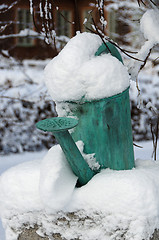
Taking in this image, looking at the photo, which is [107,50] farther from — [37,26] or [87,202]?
[37,26]

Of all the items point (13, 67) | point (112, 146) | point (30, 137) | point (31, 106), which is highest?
point (112, 146)

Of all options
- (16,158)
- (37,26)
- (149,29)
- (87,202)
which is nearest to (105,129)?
(87,202)

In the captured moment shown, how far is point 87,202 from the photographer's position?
5.04ft

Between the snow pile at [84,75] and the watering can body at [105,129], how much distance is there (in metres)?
0.05

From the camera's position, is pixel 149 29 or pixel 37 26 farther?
pixel 37 26

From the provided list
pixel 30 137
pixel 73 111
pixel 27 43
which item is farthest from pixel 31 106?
pixel 73 111

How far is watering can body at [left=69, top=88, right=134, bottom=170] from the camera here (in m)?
1.60

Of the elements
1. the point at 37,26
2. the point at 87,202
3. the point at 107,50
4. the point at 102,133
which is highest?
the point at 107,50

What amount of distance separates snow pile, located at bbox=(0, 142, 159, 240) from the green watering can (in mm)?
54

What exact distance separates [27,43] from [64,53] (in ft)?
19.9

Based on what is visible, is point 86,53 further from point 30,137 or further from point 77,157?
point 30,137

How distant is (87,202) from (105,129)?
1.09ft

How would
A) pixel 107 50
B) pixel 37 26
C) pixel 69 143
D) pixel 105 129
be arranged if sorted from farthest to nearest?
pixel 37 26 < pixel 107 50 < pixel 105 129 < pixel 69 143

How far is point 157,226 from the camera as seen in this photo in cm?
154
